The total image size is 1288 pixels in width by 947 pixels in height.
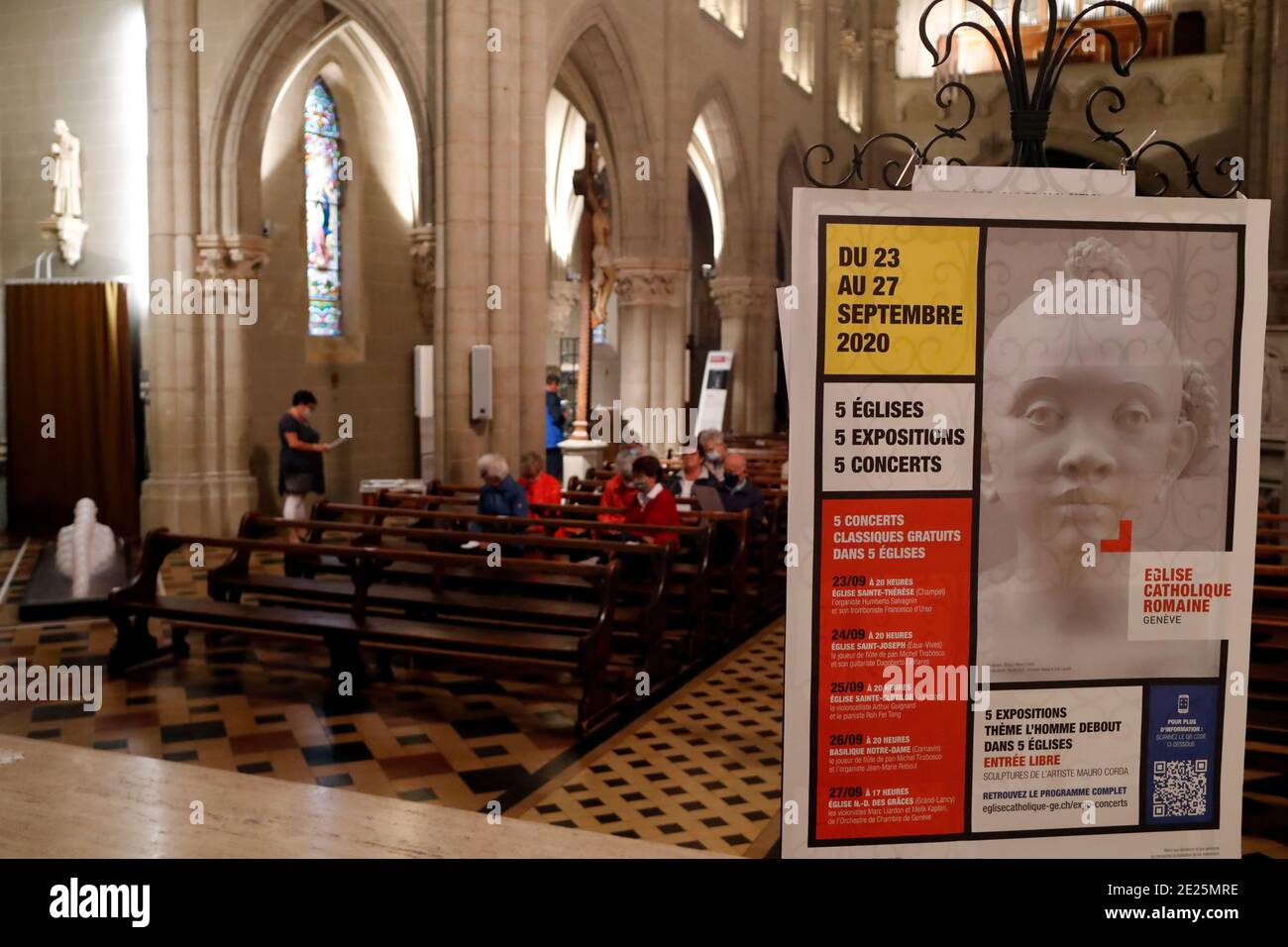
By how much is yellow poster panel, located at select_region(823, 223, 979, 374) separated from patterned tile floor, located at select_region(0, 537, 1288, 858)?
288 centimetres

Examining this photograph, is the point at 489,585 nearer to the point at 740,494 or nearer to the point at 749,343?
the point at 740,494

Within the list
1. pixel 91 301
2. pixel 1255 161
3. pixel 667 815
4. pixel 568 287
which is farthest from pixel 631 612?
pixel 1255 161

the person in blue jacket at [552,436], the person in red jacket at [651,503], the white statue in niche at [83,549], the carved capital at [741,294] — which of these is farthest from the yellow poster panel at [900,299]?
the carved capital at [741,294]

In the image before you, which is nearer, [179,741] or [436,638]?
[179,741]

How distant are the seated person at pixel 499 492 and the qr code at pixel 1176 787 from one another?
20.3ft

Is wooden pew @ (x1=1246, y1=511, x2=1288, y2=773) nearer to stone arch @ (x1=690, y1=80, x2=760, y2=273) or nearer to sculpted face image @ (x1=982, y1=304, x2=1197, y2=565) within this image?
sculpted face image @ (x1=982, y1=304, x2=1197, y2=565)

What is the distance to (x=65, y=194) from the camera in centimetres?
1288

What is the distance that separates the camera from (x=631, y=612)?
709 cm

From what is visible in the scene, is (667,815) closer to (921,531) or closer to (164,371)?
(921,531)

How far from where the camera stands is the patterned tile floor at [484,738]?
492 cm

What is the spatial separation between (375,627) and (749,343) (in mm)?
14372

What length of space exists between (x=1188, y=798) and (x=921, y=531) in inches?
27.4

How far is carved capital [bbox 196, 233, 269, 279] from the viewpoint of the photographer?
1206 cm

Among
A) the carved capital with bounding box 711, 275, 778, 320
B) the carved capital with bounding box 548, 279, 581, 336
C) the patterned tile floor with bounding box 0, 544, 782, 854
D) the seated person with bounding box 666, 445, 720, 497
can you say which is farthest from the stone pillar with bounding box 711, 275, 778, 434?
the patterned tile floor with bounding box 0, 544, 782, 854
